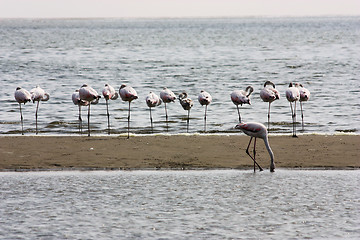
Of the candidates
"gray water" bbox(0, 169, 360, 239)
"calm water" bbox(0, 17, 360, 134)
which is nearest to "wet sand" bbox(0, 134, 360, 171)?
"gray water" bbox(0, 169, 360, 239)

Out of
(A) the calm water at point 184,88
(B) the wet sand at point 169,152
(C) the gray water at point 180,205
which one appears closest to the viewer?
(C) the gray water at point 180,205

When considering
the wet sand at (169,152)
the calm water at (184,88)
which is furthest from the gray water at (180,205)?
the calm water at (184,88)

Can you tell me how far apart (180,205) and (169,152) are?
434 cm

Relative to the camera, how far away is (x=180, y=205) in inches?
409

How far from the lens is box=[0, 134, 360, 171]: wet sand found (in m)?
13.6

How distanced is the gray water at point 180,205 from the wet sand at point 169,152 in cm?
59

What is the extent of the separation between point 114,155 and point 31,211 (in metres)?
4.52

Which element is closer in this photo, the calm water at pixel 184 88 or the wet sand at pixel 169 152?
the wet sand at pixel 169 152

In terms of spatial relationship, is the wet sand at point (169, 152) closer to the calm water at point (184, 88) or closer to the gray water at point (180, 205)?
the gray water at point (180, 205)

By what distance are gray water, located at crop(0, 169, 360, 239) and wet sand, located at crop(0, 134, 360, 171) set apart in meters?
0.59

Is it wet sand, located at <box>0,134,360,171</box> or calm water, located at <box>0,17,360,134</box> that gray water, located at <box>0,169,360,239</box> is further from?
calm water, located at <box>0,17,360,134</box>

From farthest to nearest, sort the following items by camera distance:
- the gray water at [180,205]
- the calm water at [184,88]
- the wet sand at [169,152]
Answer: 1. the calm water at [184,88]
2. the wet sand at [169,152]
3. the gray water at [180,205]

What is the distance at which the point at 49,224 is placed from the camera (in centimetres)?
938

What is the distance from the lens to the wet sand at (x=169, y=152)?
13570mm
